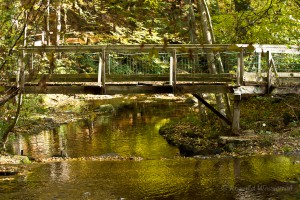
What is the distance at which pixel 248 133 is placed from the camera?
1433 cm

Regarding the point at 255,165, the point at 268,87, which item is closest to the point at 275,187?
the point at 255,165

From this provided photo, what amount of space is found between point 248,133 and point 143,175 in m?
5.46

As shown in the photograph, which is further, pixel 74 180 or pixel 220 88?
pixel 220 88

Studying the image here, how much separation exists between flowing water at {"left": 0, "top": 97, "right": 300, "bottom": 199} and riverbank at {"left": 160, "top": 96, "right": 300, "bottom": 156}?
0.88m

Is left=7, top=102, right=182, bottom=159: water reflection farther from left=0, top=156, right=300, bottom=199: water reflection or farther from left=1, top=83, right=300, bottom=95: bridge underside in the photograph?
left=0, top=156, right=300, bottom=199: water reflection

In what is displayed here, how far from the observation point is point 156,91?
13109 mm

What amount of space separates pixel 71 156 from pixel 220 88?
5.20 m

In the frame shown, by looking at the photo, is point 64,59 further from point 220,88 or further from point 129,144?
point 220,88

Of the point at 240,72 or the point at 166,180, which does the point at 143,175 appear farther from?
the point at 240,72

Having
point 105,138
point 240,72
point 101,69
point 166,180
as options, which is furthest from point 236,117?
point 105,138

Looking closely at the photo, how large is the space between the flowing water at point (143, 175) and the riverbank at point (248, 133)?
88 cm

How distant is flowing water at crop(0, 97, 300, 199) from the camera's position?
27.5 feet

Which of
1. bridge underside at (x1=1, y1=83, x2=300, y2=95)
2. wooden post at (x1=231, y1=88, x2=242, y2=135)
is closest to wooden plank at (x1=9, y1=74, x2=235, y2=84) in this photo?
bridge underside at (x1=1, y1=83, x2=300, y2=95)

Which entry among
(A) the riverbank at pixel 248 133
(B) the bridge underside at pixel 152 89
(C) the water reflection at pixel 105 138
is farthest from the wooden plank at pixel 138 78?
(C) the water reflection at pixel 105 138
